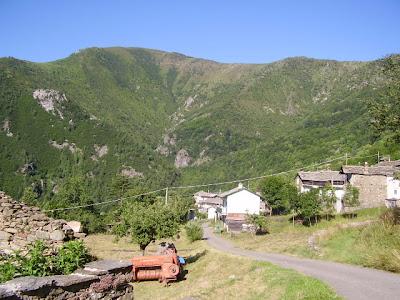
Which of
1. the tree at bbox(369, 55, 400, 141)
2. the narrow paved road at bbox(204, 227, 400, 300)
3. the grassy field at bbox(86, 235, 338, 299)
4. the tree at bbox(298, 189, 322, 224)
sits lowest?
the grassy field at bbox(86, 235, 338, 299)

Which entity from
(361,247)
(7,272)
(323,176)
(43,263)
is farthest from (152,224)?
(323,176)

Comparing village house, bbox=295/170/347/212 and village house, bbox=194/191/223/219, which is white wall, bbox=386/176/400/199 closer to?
village house, bbox=295/170/347/212

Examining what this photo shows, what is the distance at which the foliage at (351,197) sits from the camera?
6070 centimetres

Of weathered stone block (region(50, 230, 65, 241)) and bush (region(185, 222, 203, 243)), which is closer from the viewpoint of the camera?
weathered stone block (region(50, 230, 65, 241))

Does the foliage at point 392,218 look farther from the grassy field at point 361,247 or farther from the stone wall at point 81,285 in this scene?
the stone wall at point 81,285

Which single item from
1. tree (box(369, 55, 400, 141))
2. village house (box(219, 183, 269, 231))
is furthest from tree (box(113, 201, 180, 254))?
village house (box(219, 183, 269, 231))

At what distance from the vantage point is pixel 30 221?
16.0 metres

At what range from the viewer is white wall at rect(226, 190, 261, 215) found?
308 feet

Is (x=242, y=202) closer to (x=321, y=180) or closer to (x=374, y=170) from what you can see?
(x=321, y=180)

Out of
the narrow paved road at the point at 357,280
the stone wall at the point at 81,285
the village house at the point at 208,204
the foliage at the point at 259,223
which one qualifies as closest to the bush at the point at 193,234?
the foliage at the point at 259,223

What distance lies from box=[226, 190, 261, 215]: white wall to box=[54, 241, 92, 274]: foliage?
274ft

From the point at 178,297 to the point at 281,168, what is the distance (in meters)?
175

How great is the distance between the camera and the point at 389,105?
70.1ft

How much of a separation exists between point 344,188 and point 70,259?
6366 centimetres
